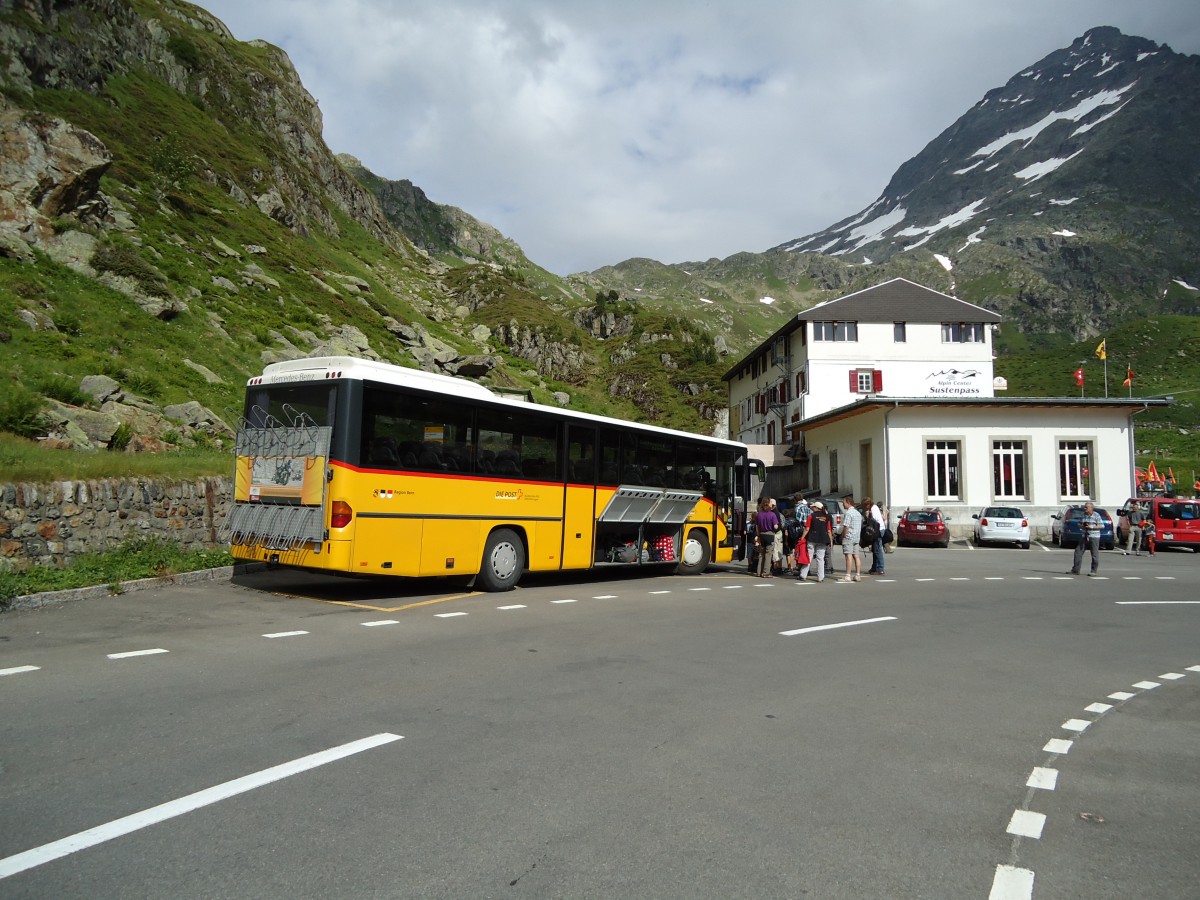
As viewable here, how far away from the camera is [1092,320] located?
193 metres

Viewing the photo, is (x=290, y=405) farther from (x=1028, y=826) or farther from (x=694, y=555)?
(x=1028, y=826)

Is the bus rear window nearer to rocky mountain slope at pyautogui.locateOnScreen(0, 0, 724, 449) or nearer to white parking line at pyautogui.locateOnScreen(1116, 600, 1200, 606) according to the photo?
rocky mountain slope at pyautogui.locateOnScreen(0, 0, 724, 449)

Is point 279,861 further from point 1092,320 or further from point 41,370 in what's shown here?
point 1092,320

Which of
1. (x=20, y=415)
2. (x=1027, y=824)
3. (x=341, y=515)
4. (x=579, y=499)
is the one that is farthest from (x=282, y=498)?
(x=1027, y=824)

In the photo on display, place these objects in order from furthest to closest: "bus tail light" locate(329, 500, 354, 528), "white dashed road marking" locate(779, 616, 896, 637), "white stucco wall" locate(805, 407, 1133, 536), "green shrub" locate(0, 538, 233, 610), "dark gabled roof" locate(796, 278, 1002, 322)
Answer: "dark gabled roof" locate(796, 278, 1002, 322) < "white stucco wall" locate(805, 407, 1133, 536) < "bus tail light" locate(329, 500, 354, 528) < "green shrub" locate(0, 538, 233, 610) < "white dashed road marking" locate(779, 616, 896, 637)

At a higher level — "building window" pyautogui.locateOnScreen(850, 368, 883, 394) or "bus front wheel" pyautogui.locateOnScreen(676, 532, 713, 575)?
"building window" pyautogui.locateOnScreen(850, 368, 883, 394)

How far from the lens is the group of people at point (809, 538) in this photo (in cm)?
1656

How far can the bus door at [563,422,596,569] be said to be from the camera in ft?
47.8

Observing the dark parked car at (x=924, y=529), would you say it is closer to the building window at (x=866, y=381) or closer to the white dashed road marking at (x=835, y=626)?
the building window at (x=866, y=381)

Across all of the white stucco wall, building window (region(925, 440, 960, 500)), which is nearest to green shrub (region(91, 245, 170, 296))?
the white stucco wall

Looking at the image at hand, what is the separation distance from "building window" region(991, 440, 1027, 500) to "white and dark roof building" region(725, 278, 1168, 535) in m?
0.04

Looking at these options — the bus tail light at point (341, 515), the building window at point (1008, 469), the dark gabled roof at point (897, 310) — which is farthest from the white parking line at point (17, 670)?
the dark gabled roof at point (897, 310)

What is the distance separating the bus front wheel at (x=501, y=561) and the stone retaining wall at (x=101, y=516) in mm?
5099

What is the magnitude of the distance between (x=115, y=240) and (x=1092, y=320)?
214761 mm
